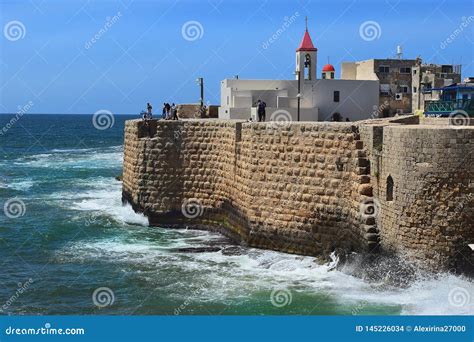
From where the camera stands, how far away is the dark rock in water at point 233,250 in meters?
20.6

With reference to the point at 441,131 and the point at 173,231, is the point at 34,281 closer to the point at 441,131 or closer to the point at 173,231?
the point at 173,231

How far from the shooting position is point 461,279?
1599 centimetres

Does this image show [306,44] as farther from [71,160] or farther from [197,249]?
[71,160]

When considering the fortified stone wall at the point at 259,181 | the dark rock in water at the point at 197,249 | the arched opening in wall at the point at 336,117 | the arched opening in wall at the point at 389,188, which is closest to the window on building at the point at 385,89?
the arched opening in wall at the point at 336,117

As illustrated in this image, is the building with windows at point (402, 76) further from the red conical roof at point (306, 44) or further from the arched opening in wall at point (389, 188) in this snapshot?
the arched opening in wall at point (389, 188)

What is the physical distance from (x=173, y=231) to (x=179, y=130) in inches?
142

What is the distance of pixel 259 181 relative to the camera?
2116 centimetres

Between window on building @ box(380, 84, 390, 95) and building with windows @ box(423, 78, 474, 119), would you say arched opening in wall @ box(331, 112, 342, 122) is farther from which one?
window on building @ box(380, 84, 390, 95)

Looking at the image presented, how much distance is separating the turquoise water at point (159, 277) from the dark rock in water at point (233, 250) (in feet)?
0.11

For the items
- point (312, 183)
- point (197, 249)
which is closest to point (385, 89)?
point (312, 183)

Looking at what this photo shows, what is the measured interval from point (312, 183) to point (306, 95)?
8534mm

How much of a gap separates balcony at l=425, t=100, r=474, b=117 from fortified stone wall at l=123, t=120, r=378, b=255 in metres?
5.96

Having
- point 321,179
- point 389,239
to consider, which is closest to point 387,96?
point 321,179

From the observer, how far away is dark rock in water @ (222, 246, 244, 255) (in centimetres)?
2062
